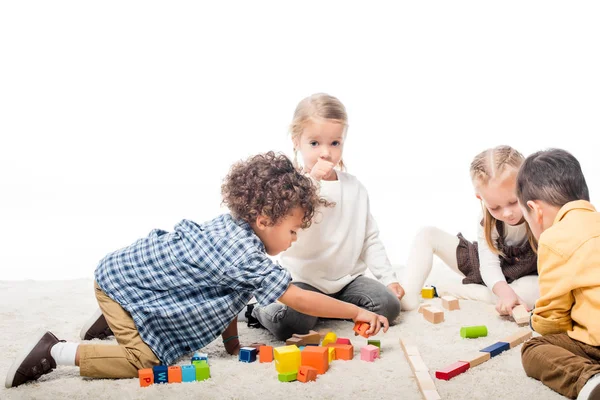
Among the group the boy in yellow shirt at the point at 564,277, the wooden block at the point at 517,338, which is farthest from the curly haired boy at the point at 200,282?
the boy in yellow shirt at the point at 564,277

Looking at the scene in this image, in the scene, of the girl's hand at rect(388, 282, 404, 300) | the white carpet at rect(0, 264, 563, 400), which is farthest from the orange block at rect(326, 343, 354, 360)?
the girl's hand at rect(388, 282, 404, 300)

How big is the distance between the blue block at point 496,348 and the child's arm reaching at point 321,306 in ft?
0.86

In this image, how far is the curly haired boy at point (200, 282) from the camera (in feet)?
5.10

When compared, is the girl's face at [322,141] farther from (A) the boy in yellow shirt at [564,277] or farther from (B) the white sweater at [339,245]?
(A) the boy in yellow shirt at [564,277]

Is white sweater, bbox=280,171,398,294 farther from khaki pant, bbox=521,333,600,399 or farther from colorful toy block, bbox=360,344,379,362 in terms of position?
khaki pant, bbox=521,333,600,399

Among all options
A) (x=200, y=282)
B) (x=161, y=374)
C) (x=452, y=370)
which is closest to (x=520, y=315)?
(x=452, y=370)

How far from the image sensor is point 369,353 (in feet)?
5.24

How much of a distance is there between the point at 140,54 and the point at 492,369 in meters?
3.53

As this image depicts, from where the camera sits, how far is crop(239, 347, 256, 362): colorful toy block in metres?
1.63

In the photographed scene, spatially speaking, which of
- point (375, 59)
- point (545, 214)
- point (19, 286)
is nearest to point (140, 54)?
point (375, 59)

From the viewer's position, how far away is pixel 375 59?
427cm

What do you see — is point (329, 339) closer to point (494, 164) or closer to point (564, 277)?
point (564, 277)

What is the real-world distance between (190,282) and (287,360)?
1.09 feet

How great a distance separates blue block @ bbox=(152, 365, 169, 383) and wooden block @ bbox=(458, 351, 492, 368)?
70cm
